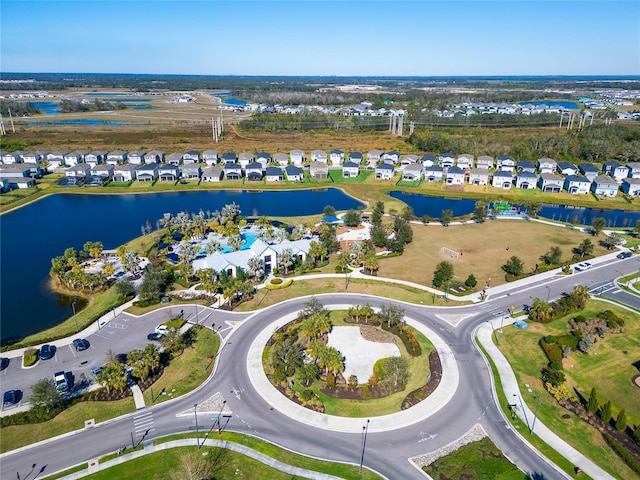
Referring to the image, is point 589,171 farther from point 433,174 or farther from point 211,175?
point 211,175

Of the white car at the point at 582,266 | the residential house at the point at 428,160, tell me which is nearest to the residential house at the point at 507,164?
the residential house at the point at 428,160

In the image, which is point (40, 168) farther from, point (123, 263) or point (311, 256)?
point (311, 256)

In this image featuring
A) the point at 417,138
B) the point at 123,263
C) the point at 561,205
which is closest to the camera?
the point at 123,263

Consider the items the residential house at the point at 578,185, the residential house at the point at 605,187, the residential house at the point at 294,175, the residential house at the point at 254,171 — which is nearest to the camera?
the residential house at the point at 605,187

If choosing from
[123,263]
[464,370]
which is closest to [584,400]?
[464,370]

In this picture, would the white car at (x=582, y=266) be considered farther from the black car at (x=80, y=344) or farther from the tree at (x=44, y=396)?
the tree at (x=44, y=396)

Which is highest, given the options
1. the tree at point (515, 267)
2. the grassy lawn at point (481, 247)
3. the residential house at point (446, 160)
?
the residential house at point (446, 160)

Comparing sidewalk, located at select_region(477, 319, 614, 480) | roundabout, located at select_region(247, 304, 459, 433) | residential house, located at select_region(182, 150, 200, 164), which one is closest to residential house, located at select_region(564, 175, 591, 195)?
sidewalk, located at select_region(477, 319, 614, 480)
